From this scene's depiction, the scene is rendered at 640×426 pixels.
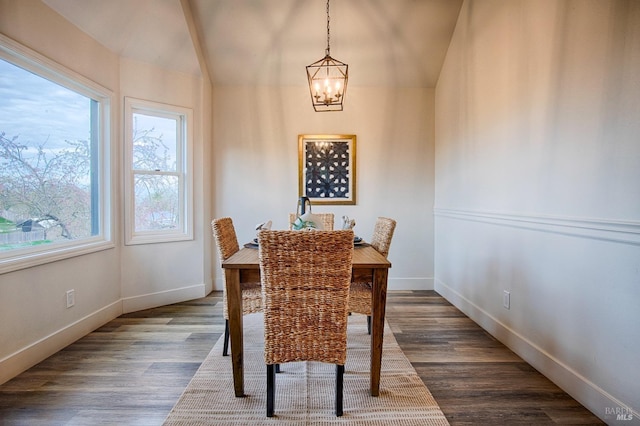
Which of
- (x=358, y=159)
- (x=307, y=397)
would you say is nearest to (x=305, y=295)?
(x=307, y=397)

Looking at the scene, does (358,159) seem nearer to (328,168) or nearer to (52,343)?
(328,168)

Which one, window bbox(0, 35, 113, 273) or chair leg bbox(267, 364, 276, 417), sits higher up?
window bbox(0, 35, 113, 273)

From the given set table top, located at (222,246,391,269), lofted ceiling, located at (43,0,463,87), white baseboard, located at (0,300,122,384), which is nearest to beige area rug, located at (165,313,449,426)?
table top, located at (222,246,391,269)

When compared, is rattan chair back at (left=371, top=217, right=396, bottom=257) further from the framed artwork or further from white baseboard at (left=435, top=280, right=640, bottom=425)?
the framed artwork

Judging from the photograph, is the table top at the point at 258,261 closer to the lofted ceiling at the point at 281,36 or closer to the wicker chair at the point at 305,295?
the wicker chair at the point at 305,295

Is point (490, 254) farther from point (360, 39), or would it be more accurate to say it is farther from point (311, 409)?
point (360, 39)

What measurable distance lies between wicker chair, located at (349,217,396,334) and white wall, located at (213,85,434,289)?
1.51 meters

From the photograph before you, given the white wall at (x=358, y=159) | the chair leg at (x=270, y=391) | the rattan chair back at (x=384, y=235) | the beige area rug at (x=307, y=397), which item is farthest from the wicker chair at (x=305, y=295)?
the white wall at (x=358, y=159)

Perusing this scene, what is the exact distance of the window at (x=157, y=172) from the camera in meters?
3.26

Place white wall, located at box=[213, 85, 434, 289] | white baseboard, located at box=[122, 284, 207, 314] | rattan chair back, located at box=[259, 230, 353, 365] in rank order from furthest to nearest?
white wall, located at box=[213, 85, 434, 289], white baseboard, located at box=[122, 284, 207, 314], rattan chair back, located at box=[259, 230, 353, 365]

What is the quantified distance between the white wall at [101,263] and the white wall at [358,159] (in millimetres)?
286

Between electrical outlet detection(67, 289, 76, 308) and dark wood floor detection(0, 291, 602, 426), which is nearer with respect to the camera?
dark wood floor detection(0, 291, 602, 426)

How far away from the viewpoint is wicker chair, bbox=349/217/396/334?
2.28 metres

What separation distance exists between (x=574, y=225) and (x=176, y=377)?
2.49 meters
